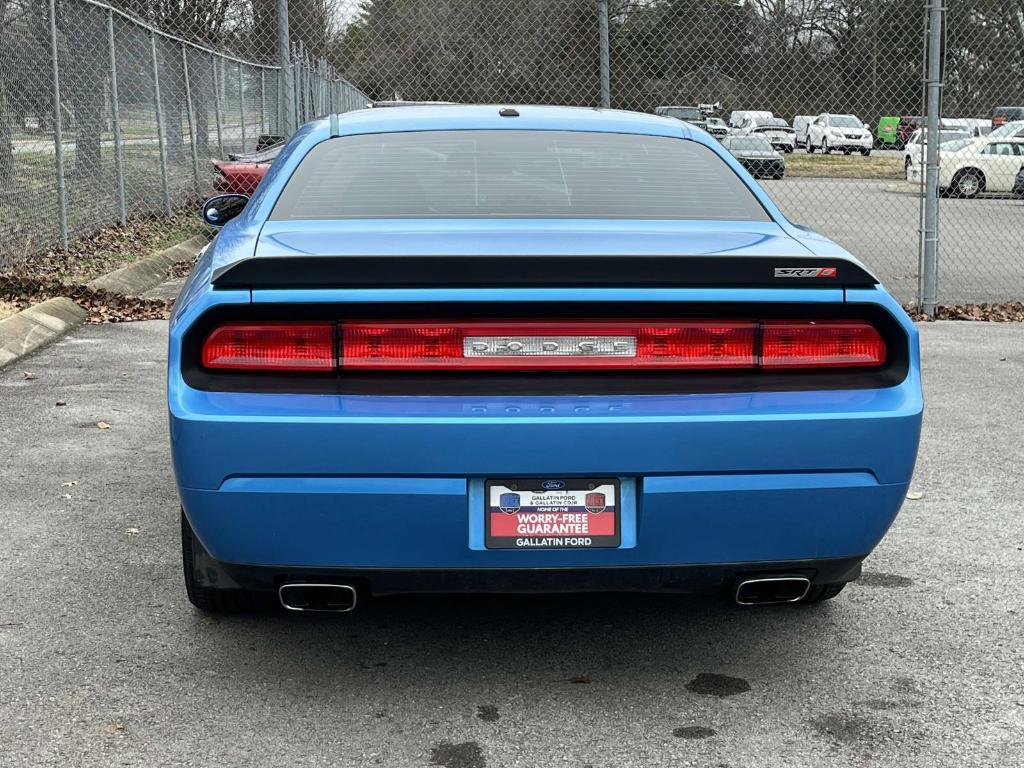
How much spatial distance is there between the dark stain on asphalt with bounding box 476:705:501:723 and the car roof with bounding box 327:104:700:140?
206 centimetres

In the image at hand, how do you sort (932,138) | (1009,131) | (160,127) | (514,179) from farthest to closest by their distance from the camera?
(1009,131) → (160,127) → (932,138) → (514,179)

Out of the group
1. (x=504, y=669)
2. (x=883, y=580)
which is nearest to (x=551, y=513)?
(x=504, y=669)

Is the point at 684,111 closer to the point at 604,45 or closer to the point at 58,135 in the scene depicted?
the point at 604,45

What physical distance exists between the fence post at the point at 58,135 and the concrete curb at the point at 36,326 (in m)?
2.09

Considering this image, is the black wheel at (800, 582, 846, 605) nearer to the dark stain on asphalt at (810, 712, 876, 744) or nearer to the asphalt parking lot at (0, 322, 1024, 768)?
the asphalt parking lot at (0, 322, 1024, 768)

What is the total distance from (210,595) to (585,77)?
9382 millimetres

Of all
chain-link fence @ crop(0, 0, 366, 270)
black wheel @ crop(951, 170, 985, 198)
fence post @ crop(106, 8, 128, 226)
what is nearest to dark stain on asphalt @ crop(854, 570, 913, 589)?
chain-link fence @ crop(0, 0, 366, 270)

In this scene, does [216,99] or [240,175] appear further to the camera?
[216,99]

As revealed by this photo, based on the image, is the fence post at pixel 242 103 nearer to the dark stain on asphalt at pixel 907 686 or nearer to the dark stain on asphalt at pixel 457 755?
the dark stain on asphalt at pixel 907 686

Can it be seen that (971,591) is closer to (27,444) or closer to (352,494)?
(352,494)

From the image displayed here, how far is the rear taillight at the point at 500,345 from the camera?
3.11 m

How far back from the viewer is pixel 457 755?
3049 mm

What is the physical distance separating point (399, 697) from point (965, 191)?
2525 centimetres

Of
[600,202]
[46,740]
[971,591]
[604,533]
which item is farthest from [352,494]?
[971,591]
